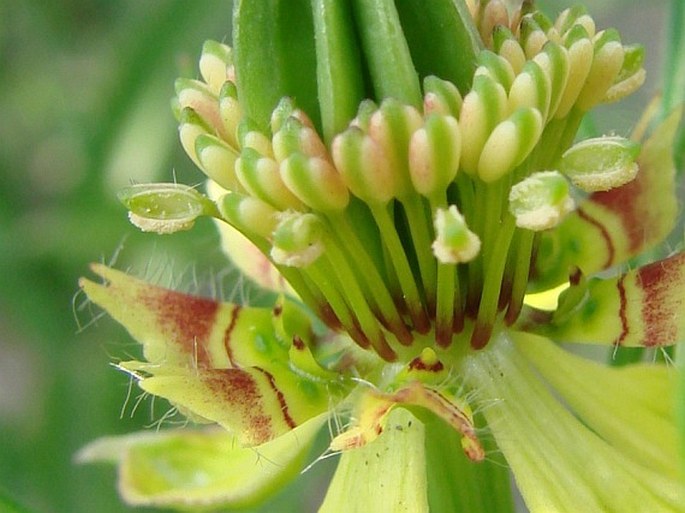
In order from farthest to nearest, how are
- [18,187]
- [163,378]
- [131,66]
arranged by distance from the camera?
[18,187] < [131,66] < [163,378]

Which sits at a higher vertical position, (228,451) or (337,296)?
(337,296)

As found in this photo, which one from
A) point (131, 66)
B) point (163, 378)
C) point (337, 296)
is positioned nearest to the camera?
point (163, 378)

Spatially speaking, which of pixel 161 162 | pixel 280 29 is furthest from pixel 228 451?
pixel 161 162

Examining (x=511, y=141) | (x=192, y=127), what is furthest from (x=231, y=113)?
(x=511, y=141)

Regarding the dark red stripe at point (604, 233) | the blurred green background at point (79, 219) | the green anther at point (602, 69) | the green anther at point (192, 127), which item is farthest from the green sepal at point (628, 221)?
the blurred green background at point (79, 219)

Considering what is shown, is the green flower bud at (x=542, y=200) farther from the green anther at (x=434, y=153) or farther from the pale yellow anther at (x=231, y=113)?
the pale yellow anther at (x=231, y=113)

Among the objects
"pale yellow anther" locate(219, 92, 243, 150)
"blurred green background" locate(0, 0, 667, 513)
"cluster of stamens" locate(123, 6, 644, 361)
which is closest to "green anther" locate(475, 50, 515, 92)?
"cluster of stamens" locate(123, 6, 644, 361)

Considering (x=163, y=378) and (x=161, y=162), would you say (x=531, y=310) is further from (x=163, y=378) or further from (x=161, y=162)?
(x=161, y=162)
